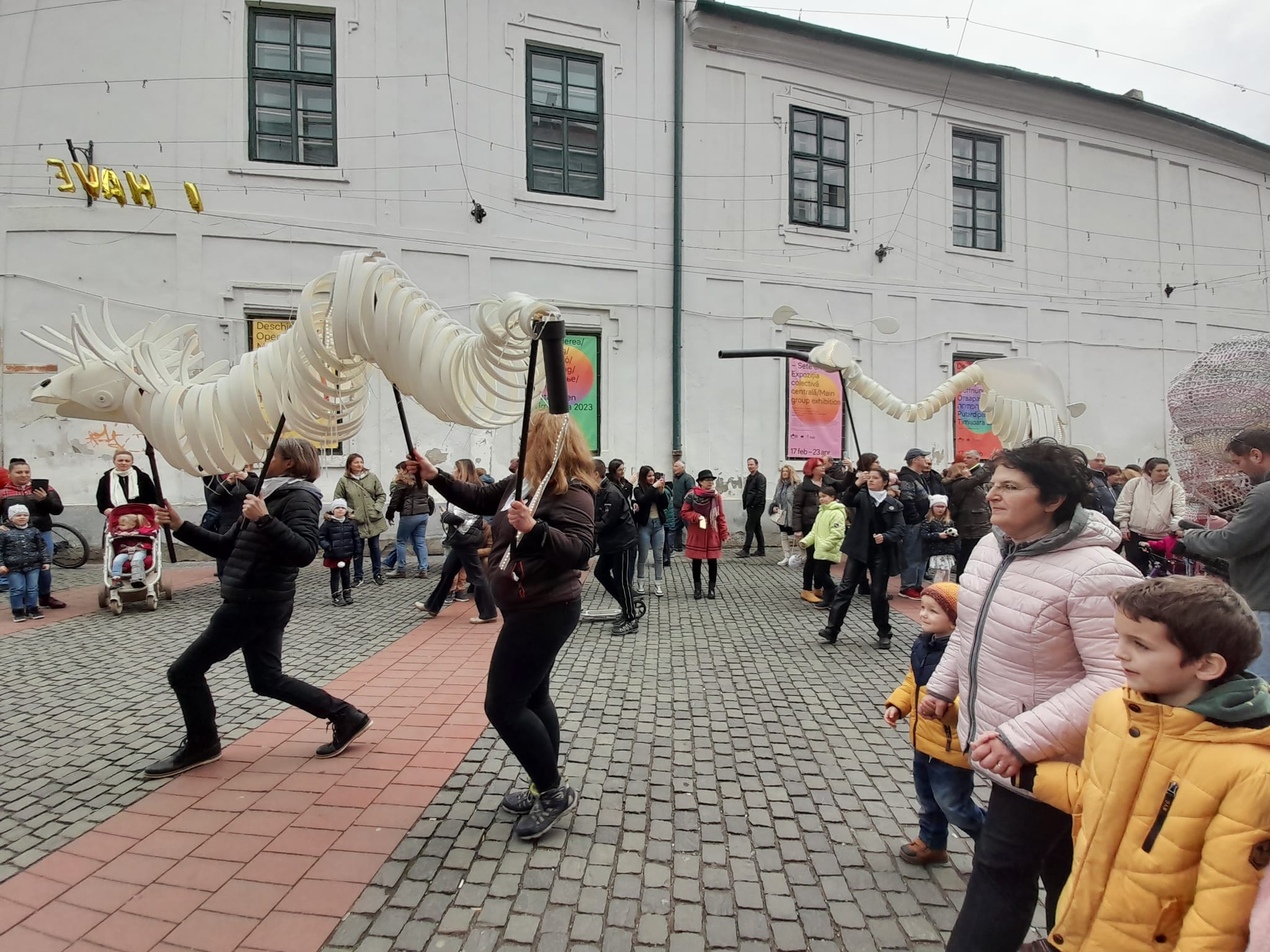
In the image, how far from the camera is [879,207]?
45.3 ft

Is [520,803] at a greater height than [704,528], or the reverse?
[704,528]

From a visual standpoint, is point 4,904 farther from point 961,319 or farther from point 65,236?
point 961,319

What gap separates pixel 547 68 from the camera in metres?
11.9

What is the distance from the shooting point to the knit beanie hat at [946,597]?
8.73 feet

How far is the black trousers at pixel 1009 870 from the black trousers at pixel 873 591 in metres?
4.29

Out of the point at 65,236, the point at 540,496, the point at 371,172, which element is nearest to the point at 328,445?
the point at 540,496

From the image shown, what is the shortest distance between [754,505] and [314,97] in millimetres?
9572

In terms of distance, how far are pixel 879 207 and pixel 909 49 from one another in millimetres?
3000

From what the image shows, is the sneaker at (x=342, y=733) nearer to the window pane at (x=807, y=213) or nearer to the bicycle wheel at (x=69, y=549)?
the bicycle wheel at (x=69, y=549)

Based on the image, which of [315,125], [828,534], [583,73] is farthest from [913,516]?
[315,125]

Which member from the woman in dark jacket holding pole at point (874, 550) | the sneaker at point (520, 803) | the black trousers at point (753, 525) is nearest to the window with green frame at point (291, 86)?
the black trousers at point (753, 525)

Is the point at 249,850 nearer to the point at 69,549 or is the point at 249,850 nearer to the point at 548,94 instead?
the point at 69,549

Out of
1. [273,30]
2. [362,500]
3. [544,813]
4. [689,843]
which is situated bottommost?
[689,843]

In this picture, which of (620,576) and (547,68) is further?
(547,68)
